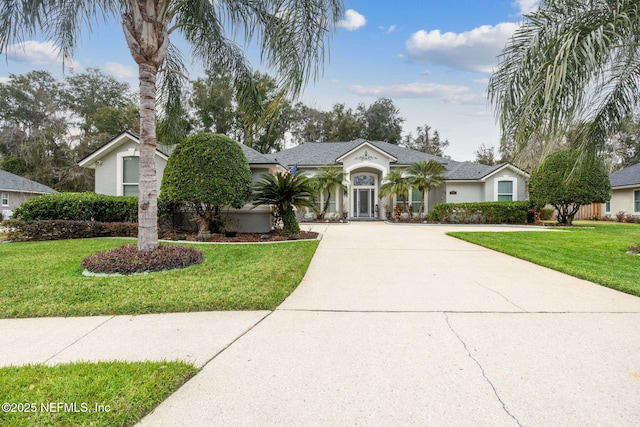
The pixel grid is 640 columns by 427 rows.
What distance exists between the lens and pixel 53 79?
33.2 m

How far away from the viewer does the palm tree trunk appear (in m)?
6.39

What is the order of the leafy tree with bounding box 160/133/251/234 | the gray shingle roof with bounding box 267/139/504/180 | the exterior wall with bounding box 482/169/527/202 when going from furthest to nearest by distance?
the gray shingle roof with bounding box 267/139/504/180, the exterior wall with bounding box 482/169/527/202, the leafy tree with bounding box 160/133/251/234

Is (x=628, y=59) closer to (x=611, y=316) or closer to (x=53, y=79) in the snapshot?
(x=611, y=316)

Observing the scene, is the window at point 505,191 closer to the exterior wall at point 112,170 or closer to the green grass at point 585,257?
the green grass at point 585,257

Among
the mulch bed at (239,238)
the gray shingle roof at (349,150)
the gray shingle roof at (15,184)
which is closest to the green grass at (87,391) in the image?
the mulch bed at (239,238)

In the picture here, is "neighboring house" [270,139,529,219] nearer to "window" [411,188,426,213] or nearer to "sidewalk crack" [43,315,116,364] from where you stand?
"window" [411,188,426,213]

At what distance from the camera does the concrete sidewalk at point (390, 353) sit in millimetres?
2076

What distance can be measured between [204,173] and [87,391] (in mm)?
8516

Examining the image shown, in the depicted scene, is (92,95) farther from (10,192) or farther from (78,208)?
(78,208)

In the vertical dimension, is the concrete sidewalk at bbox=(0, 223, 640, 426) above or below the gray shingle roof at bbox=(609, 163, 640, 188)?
below

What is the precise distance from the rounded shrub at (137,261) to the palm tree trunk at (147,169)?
249 millimetres

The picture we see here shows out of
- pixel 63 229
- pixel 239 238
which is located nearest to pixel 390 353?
pixel 239 238

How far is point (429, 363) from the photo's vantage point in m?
2.70

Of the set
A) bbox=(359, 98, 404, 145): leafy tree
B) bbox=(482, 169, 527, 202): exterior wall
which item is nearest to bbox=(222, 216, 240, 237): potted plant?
bbox=(482, 169, 527, 202): exterior wall
